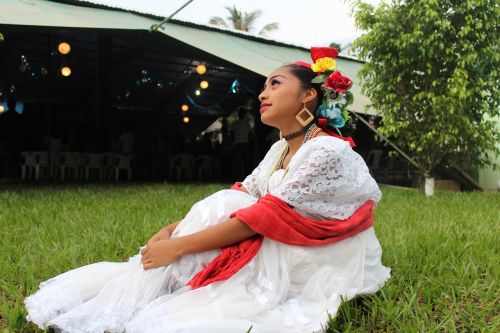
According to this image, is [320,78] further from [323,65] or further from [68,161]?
[68,161]

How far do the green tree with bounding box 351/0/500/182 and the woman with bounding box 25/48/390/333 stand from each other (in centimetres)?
515

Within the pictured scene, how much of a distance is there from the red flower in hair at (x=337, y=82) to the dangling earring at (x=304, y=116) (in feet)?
0.42

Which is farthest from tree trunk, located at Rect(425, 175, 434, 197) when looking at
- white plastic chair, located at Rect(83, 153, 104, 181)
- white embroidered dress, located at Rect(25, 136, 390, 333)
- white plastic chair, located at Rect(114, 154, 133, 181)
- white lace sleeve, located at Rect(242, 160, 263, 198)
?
white plastic chair, located at Rect(83, 153, 104, 181)

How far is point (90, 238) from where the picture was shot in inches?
126

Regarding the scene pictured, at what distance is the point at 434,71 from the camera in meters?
6.86

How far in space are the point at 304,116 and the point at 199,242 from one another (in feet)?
2.18

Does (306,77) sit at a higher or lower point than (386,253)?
higher

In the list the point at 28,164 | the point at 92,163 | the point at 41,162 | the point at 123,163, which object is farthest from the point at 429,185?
the point at 28,164

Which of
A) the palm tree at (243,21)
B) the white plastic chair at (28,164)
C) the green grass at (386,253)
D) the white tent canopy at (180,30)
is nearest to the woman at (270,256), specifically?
the green grass at (386,253)

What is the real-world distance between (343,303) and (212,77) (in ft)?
44.8

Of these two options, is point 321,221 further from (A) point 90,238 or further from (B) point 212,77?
(B) point 212,77

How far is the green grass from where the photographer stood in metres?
1.92

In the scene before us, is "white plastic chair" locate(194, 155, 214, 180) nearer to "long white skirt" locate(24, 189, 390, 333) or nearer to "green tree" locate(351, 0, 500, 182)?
"green tree" locate(351, 0, 500, 182)

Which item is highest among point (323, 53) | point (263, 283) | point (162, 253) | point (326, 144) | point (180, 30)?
point (180, 30)
